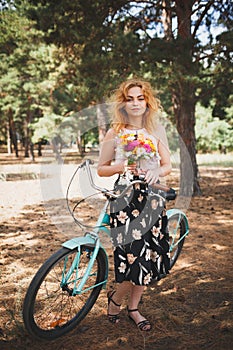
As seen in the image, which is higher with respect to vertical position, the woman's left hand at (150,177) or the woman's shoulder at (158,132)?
the woman's shoulder at (158,132)

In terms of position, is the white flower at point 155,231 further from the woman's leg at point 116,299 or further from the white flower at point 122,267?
the woman's leg at point 116,299

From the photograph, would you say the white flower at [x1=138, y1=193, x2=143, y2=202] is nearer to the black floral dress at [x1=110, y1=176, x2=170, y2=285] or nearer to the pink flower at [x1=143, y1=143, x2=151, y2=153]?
the black floral dress at [x1=110, y1=176, x2=170, y2=285]

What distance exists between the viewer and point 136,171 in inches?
101

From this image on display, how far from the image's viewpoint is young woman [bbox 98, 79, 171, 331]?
259cm

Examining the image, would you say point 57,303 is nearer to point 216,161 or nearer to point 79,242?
point 79,242

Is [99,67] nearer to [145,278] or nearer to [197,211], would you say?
[197,211]

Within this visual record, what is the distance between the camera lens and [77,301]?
3.27m

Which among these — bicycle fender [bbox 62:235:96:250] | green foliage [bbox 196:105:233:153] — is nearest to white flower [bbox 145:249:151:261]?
bicycle fender [bbox 62:235:96:250]

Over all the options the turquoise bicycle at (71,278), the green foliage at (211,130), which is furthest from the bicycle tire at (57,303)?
the green foliage at (211,130)

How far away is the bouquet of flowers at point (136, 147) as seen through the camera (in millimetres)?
2504

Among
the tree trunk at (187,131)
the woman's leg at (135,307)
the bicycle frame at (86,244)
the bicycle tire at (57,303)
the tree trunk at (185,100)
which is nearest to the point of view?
the bicycle tire at (57,303)

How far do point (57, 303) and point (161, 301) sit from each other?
39.3 inches

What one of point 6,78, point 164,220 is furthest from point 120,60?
point 6,78

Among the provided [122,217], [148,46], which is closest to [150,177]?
[122,217]
